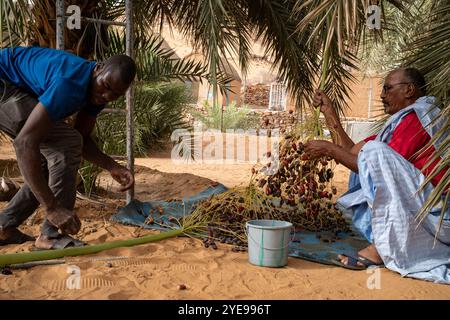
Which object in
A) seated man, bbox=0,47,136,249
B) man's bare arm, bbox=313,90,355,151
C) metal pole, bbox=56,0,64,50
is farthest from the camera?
metal pole, bbox=56,0,64,50

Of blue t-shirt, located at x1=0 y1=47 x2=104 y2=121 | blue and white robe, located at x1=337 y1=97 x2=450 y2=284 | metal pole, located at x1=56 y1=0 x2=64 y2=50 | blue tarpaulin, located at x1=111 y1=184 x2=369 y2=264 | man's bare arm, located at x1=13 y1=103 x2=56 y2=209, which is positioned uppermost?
metal pole, located at x1=56 y1=0 x2=64 y2=50

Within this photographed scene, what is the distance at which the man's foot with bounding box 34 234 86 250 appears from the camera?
3314 millimetres

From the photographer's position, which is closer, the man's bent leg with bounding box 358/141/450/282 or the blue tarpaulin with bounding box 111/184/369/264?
the man's bent leg with bounding box 358/141/450/282

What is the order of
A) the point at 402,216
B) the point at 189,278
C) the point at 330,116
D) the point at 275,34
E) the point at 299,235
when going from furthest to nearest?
the point at 275,34, the point at 299,235, the point at 330,116, the point at 402,216, the point at 189,278

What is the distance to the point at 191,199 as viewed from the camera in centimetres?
523

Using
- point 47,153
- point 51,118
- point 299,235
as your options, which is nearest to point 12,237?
point 47,153

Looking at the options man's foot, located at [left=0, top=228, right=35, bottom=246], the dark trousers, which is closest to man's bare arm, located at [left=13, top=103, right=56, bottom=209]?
the dark trousers

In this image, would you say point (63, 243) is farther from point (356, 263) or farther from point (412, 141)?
point (412, 141)

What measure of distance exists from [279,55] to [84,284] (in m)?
4.14

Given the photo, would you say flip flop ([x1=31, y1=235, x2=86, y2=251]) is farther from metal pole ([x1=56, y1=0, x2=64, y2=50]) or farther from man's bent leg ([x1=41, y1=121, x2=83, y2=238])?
metal pole ([x1=56, y1=0, x2=64, y2=50])

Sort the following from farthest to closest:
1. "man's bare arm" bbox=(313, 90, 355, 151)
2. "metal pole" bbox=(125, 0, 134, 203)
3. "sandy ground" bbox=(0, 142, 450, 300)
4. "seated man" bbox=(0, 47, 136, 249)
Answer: "metal pole" bbox=(125, 0, 134, 203)
"man's bare arm" bbox=(313, 90, 355, 151)
"seated man" bbox=(0, 47, 136, 249)
"sandy ground" bbox=(0, 142, 450, 300)

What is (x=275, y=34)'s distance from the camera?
6.07 metres

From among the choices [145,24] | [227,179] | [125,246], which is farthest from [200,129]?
[125,246]

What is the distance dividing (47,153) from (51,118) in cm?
47
